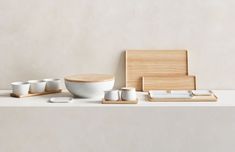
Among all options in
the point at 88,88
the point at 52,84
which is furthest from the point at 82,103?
the point at 52,84

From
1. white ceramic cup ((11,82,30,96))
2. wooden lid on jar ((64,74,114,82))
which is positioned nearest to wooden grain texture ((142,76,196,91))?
wooden lid on jar ((64,74,114,82))

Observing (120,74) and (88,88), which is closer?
(88,88)

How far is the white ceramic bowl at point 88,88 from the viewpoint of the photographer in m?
1.41

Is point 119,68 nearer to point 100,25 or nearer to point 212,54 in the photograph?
point 100,25

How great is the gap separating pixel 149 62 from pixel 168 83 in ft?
0.41

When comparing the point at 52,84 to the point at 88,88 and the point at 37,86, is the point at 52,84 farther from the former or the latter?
the point at 88,88

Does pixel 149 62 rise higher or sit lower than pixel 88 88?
higher

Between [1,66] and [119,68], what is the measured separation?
1.75 feet

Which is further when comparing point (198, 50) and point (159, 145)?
point (198, 50)

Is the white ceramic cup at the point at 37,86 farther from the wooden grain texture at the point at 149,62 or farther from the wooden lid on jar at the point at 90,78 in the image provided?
the wooden grain texture at the point at 149,62

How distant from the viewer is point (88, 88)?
142cm

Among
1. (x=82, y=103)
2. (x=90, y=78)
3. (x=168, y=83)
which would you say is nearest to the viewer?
(x=82, y=103)

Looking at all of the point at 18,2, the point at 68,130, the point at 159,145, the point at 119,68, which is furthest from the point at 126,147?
the point at 18,2

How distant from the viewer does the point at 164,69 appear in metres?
1.62
